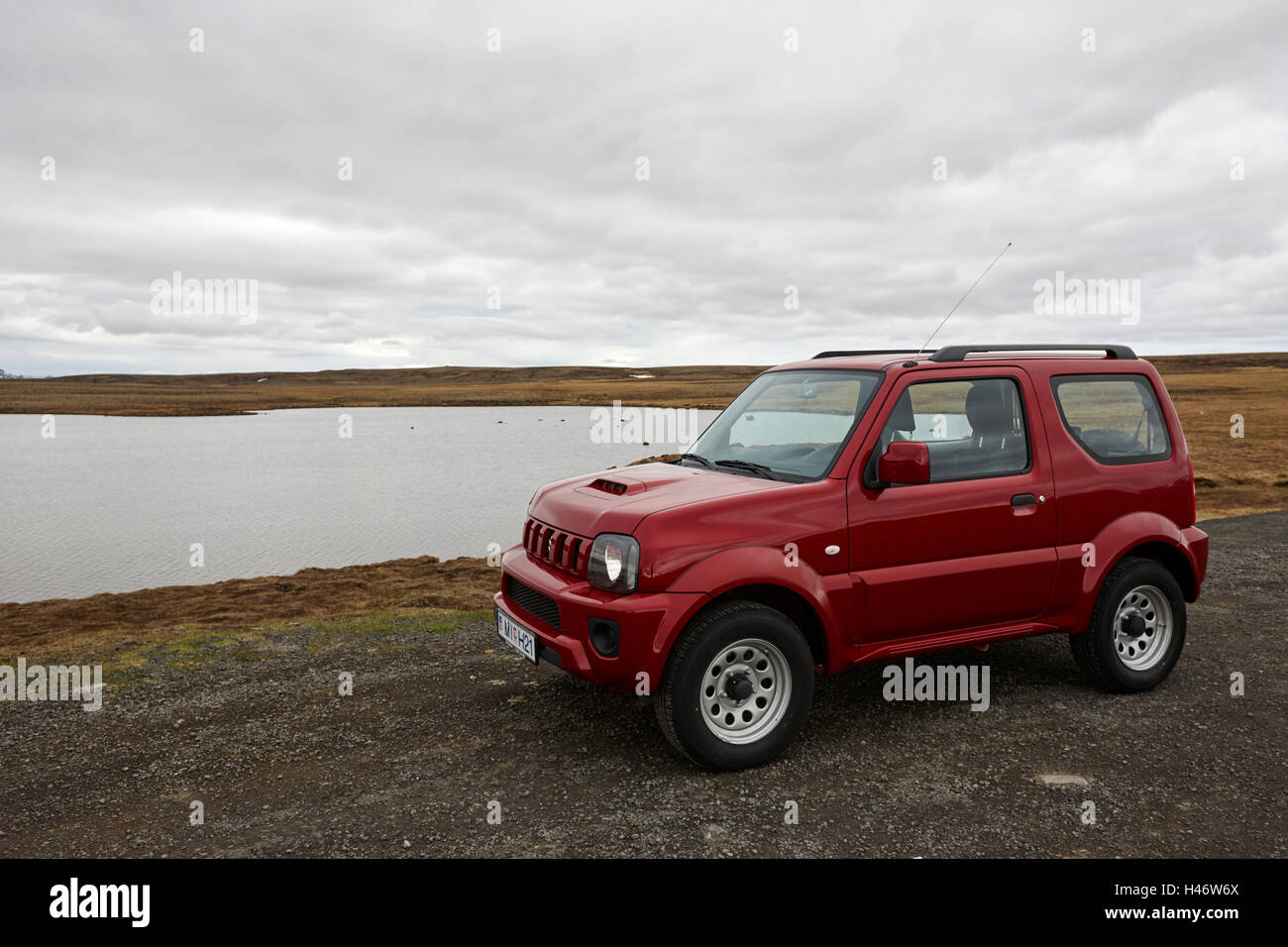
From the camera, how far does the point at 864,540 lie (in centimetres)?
475

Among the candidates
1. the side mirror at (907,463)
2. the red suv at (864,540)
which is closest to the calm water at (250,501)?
the red suv at (864,540)

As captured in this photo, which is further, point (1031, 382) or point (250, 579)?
point (250, 579)

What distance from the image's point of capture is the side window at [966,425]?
5098 mm

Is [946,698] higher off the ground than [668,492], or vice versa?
[668,492]

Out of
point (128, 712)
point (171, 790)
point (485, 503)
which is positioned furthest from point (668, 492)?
point (485, 503)

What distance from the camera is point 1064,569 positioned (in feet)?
17.4

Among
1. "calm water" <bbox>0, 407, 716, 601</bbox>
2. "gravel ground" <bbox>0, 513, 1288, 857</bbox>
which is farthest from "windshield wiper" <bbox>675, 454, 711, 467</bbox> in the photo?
"calm water" <bbox>0, 407, 716, 601</bbox>

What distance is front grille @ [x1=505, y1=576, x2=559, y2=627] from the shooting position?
4727 mm

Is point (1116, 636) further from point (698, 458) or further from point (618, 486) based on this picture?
point (618, 486)

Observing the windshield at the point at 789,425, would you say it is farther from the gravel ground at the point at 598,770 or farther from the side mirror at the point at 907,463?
the gravel ground at the point at 598,770

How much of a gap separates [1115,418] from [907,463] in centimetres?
173
